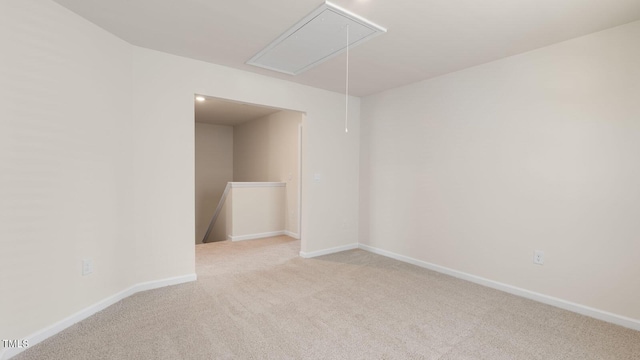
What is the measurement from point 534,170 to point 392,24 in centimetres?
192

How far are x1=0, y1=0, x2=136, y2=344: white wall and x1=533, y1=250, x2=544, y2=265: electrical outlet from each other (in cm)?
387

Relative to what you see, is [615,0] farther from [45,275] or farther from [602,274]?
[45,275]

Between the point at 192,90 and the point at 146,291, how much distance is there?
209 cm

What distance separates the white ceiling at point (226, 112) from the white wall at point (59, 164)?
2534 mm

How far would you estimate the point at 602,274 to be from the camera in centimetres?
233

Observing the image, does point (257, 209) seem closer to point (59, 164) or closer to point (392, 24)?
point (59, 164)

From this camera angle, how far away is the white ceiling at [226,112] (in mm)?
5294

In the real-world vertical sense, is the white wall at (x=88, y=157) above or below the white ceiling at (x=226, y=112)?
below

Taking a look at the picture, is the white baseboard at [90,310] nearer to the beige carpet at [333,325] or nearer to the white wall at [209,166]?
the beige carpet at [333,325]

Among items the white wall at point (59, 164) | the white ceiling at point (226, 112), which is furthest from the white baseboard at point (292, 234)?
the white wall at point (59, 164)

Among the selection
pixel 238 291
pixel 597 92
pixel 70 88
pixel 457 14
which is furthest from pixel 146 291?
pixel 597 92

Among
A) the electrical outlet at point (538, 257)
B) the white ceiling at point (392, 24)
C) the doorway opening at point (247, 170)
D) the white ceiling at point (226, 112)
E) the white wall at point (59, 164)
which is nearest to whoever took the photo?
the white wall at point (59, 164)

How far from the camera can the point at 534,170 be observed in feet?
8.82

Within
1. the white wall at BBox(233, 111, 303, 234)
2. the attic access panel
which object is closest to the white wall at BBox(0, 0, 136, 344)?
the attic access panel
